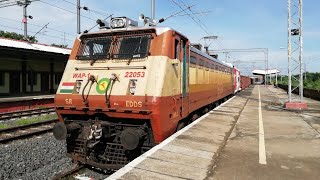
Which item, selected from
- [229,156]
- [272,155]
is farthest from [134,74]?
[272,155]

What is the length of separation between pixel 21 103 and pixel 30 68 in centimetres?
547

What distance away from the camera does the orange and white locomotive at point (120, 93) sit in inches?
261

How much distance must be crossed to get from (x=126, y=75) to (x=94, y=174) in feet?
8.22

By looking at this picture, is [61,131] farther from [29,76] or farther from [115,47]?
[29,76]

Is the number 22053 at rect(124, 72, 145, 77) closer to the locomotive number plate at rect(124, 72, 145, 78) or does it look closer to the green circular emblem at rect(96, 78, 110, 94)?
the locomotive number plate at rect(124, 72, 145, 78)

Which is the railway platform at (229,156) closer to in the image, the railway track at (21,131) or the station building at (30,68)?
the railway track at (21,131)

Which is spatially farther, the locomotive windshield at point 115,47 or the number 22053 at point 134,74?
the locomotive windshield at point 115,47

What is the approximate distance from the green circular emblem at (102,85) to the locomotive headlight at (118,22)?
156cm

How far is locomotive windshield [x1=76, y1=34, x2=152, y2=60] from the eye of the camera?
7348 millimetres

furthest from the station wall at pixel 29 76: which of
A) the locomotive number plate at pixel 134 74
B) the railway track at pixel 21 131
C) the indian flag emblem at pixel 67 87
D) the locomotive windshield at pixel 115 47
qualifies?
the locomotive number plate at pixel 134 74

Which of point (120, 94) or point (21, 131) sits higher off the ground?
point (120, 94)

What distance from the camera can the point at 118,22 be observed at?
25.8 ft

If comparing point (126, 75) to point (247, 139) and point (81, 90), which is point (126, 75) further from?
point (247, 139)

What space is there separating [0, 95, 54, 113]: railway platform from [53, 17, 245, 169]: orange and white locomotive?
14266 mm
